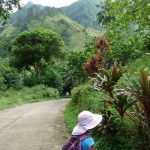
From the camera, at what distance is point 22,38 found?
41.7m

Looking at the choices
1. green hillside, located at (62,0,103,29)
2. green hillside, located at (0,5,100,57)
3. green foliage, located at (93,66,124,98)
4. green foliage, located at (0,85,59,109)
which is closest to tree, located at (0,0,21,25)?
green foliage, located at (93,66,124,98)

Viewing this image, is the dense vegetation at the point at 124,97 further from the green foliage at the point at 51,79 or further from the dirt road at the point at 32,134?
the green foliage at the point at 51,79

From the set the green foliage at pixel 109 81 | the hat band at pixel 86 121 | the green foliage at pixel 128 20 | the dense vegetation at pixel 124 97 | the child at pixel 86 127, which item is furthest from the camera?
the green foliage at pixel 128 20

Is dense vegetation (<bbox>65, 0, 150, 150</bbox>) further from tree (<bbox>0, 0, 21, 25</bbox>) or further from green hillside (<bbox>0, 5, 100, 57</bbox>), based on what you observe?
green hillside (<bbox>0, 5, 100, 57</bbox>)

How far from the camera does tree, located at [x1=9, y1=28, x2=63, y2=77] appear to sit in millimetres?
40844

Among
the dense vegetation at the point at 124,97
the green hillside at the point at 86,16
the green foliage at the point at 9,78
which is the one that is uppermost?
the green hillside at the point at 86,16

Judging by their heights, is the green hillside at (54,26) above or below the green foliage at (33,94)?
above

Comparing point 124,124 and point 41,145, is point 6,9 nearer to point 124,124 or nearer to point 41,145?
point 41,145

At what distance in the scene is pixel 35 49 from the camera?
40.6 metres

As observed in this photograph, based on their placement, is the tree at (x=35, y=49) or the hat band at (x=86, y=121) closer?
the hat band at (x=86, y=121)

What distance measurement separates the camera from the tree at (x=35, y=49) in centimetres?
4084

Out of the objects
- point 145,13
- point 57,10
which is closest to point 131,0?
point 145,13

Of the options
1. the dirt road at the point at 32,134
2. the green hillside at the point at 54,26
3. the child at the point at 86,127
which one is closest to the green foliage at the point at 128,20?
the dirt road at the point at 32,134

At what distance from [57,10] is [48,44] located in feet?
288
